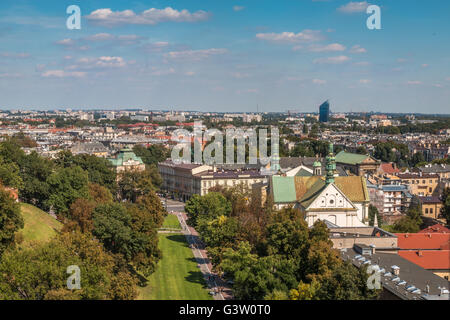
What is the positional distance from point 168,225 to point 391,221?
94.0 feet

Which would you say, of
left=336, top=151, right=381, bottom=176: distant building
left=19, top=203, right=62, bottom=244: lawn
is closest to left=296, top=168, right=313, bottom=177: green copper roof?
left=336, top=151, right=381, bottom=176: distant building

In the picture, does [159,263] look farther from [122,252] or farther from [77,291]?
[77,291]

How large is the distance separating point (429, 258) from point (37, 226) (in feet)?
107

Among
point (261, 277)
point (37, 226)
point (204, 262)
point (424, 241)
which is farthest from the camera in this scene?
point (204, 262)

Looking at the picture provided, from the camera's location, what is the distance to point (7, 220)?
122ft

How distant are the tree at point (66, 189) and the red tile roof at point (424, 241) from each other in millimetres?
31315

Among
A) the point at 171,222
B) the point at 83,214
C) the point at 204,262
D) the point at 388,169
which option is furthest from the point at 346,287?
the point at 388,169

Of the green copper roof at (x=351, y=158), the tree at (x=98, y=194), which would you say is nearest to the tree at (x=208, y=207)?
the tree at (x=98, y=194)

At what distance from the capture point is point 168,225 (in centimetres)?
6862

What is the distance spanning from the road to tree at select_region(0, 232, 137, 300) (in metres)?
9.50

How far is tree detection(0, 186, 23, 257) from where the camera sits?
36.6 meters

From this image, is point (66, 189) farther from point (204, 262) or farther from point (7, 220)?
point (7, 220)

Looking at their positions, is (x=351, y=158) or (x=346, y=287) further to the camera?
(x=351, y=158)
